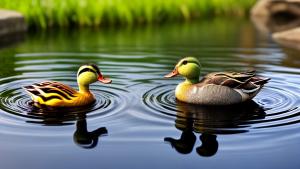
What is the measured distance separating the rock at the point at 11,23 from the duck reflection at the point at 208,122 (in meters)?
7.24

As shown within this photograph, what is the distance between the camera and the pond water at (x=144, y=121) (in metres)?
4.58

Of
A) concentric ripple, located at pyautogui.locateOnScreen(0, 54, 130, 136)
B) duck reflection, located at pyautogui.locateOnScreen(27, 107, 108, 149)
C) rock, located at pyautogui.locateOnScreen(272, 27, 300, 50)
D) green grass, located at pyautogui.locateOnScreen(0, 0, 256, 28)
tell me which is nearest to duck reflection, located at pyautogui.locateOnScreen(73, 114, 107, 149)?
duck reflection, located at pyautogui.locateOnScreen(27, 107, 108, 149)

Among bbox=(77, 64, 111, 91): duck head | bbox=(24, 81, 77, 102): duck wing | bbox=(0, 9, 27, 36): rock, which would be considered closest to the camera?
bbox=(24, 81, 77, 102): duck wing

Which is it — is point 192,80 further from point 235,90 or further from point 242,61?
point 242,61

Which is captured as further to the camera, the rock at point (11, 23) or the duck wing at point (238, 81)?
the rock at point (11, 23)

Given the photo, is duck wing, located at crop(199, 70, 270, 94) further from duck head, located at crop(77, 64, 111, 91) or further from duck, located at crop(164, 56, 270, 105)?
duck head, located at crop(77, 64, 111, 91)

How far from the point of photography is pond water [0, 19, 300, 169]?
15.0 ft

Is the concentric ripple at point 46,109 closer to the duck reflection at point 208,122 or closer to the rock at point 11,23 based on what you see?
the duck reflection at point 208,122

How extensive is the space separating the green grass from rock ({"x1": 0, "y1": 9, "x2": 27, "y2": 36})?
78 centimetres

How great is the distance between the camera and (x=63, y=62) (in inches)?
360

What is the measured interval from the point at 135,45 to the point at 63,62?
102 inches

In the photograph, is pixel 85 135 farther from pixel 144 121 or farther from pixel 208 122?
pixel 208 122

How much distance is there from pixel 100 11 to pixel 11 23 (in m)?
2.88

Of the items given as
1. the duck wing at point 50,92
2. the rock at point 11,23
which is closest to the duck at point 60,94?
the duck wing at point 50,92
